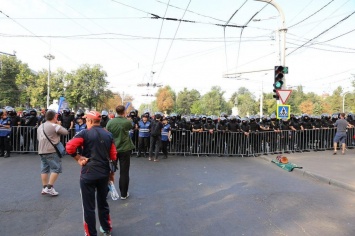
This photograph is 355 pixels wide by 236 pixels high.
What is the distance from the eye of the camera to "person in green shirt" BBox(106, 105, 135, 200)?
20.4 feet

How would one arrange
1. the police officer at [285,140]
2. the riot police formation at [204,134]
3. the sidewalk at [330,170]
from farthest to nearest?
1. the police officer at [285,140]
2. the riot police formation at [204,134]
3. the sidewalk at [330,170]

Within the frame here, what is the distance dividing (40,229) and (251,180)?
5594mm

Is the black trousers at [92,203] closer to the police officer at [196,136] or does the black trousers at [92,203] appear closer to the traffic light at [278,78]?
the police officer at [196,136]

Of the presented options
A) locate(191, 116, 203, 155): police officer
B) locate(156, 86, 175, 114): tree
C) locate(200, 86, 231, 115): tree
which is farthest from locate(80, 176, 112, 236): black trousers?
locate(156, 86, 175, 114): tree

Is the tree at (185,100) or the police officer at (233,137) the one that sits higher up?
the tree at (185,100)

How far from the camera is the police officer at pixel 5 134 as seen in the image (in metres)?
11.1

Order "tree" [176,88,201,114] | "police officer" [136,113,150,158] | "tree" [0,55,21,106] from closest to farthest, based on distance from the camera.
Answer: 1. "police officer" [136,113,150,158]
2. "tree" [0,55,21,106]
3. "tree" [176,88,201,114]

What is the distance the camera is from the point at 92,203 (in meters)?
4.03

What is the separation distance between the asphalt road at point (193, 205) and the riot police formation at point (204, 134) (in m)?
3.18

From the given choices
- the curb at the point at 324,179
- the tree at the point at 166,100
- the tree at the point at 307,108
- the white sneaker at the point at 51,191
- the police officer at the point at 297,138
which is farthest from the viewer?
the tree at the point at 166,100

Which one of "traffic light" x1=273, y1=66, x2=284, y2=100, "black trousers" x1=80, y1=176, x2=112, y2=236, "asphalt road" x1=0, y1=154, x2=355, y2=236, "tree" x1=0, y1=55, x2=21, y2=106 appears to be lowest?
"asphalt road" x1=0, y1=154, x2=355, y2=236

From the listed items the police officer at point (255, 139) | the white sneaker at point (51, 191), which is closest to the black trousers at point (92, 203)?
the white sneaker at point (51, 191)

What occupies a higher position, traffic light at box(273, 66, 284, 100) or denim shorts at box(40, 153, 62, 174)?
traffic light at box(273, 66, 284, 100)

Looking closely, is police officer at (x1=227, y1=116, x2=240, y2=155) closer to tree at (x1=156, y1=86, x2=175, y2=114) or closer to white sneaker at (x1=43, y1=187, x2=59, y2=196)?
white sneaker at (x1=43, y1=187, x2=59, y2=196)
